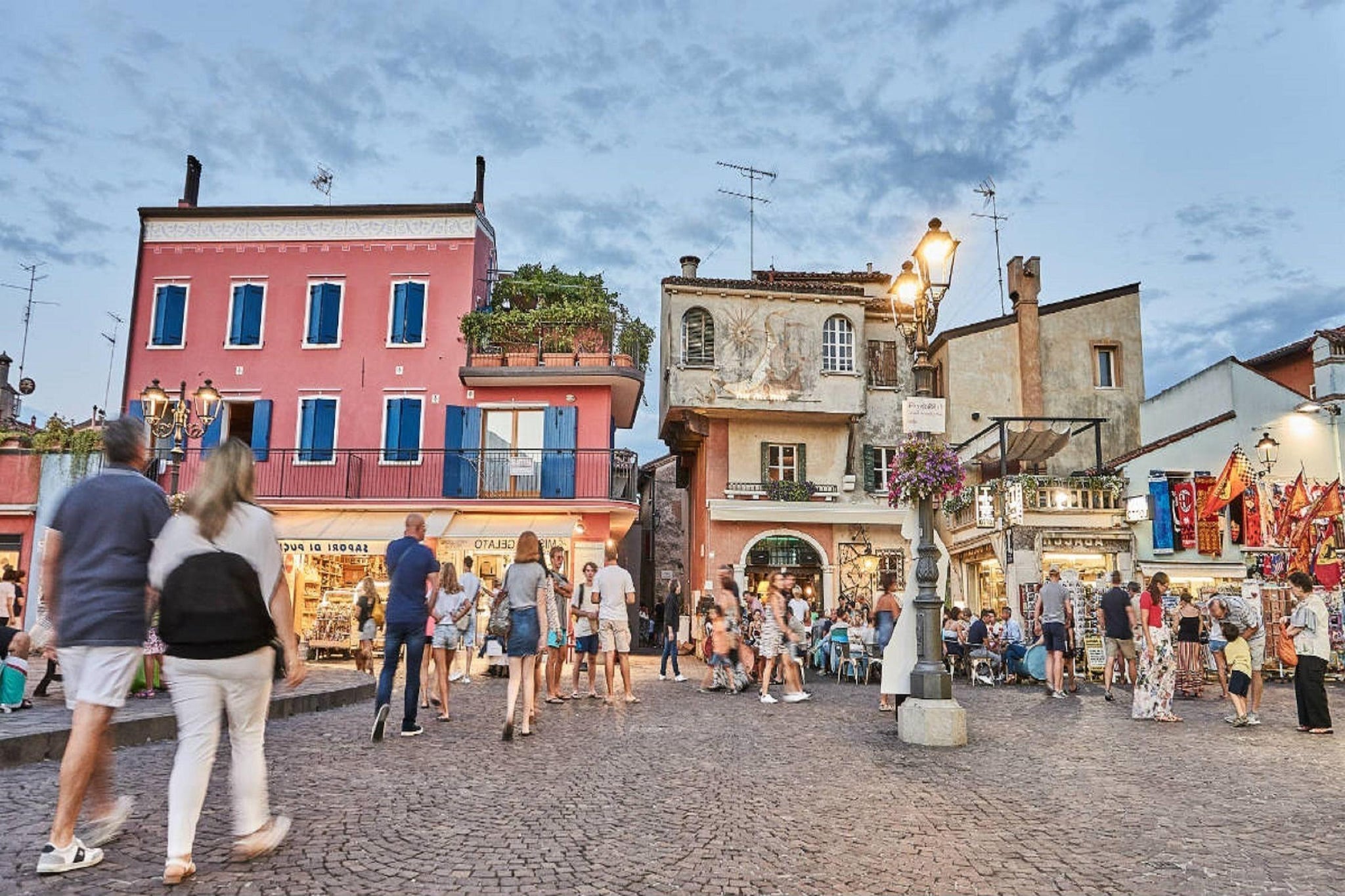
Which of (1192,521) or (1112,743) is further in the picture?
(1192,521)

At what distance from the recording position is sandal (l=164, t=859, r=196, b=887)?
151 inches

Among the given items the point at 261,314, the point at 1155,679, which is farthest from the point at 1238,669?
the point at 261,314

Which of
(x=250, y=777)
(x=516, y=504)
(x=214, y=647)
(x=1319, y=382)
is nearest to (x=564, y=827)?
(x=250, y=777)

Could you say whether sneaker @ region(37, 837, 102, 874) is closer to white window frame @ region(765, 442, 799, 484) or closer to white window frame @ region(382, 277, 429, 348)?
white window frame @ region(382, 277, 429, 348)

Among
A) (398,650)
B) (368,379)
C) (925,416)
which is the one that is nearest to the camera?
(398,650)

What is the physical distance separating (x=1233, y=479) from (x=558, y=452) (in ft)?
50.7

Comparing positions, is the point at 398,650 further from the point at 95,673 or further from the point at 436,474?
the point at 436,474

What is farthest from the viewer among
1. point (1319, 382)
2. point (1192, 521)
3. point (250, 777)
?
point (1319, 382)

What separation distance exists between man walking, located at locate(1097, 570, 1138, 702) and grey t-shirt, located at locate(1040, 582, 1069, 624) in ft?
1.85

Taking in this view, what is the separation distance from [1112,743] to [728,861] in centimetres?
615

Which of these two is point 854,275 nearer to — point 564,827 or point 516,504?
point 516,504

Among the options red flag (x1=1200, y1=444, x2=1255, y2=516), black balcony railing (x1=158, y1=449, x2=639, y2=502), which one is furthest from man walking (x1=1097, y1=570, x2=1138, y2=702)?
black balcony railing (x1=158, y1=449, x2=639, y2=502)

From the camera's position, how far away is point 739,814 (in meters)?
5.55

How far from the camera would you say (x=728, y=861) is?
4.53 meters
